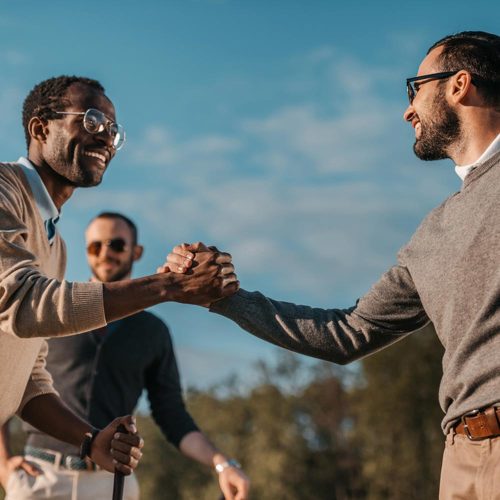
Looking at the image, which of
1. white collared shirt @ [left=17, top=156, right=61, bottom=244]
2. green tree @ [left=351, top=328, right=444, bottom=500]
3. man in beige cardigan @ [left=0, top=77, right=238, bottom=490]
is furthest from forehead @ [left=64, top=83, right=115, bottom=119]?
green tree @ [left=351, top=328, right=444, bottom=500]

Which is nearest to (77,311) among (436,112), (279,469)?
(436,112)

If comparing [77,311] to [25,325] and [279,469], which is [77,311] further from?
[279,469]

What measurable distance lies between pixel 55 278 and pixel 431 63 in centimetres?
226

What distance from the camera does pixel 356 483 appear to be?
165 feet

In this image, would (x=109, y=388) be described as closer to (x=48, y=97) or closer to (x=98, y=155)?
(x=98, y=155)

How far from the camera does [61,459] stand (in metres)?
6.53

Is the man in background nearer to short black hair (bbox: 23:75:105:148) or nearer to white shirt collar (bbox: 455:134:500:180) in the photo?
short black hair (bbox: 23:75:105:148)

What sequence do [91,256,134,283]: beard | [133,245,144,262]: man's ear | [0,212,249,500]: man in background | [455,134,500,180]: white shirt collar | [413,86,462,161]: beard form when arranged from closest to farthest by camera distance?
[455,134,500,180]: white shirt collar → [413,86,462,161]: beard → [0,212,249,500]: man in background → [91,256,134,283]: beard → [133,245,144,262]: man's ear

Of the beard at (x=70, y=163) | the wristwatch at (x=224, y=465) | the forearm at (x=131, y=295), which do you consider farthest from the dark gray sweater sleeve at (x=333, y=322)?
the wristwatch at (x=224, y=465)

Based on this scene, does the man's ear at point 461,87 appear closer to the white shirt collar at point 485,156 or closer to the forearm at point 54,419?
the white shirt collar at point 485,156

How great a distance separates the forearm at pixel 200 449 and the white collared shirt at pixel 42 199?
2188 mm

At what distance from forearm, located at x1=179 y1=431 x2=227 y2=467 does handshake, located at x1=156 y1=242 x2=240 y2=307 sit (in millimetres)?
1998

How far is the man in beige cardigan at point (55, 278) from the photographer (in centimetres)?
409

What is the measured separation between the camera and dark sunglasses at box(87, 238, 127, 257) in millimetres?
7406
